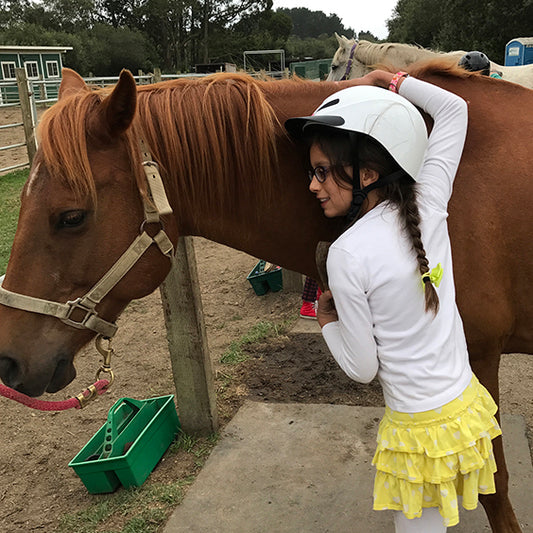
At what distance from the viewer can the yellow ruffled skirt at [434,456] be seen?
140cm

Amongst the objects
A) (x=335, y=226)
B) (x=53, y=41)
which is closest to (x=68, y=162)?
(x=335, y=226)

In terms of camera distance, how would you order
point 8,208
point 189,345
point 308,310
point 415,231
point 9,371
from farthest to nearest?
point 8,208
point 308,310
point 189,345
point 9,371
point 415,231

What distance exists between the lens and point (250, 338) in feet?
13.5

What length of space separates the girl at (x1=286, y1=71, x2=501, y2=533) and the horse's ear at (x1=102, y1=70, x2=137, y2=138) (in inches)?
19.1

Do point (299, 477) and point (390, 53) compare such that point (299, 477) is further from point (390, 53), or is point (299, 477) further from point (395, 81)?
point (390, 53)

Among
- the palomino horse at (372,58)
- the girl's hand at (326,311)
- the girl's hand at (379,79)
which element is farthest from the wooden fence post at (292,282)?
the girl's hand at (326,311)

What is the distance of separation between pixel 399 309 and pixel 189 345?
1732 mm

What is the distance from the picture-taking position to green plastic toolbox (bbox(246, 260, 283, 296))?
4.98 meters

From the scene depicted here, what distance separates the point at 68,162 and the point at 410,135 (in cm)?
95

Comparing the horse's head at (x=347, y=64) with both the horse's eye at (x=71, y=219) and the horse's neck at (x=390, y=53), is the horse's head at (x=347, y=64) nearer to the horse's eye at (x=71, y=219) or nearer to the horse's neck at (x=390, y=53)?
the horse's neck at (x=390, y=53)

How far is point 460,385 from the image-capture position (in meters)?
1.47

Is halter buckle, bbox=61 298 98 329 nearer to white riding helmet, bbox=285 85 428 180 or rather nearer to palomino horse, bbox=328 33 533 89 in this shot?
white riding helmet, bbox=285 85 428 180

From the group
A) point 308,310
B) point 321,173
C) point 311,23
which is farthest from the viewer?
point 311,23

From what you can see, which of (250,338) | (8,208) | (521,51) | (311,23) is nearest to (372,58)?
(250,338)
